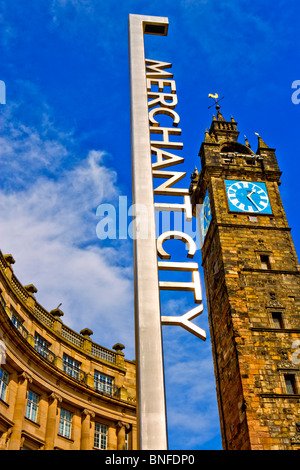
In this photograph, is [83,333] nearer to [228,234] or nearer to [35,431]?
[35,431]

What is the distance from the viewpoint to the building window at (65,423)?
1107 inches

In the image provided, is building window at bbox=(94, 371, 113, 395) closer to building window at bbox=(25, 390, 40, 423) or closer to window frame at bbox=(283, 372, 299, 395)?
building window at bbox=(25, 390, 40, 423)

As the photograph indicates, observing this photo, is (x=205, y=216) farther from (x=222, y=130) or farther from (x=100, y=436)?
(x=100, y=436)

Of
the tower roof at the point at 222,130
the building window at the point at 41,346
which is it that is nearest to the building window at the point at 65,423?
the building window at the point at 41,346

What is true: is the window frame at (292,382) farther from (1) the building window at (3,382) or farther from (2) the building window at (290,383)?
(1) the building window at (3,382)

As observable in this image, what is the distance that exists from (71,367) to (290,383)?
485 inches

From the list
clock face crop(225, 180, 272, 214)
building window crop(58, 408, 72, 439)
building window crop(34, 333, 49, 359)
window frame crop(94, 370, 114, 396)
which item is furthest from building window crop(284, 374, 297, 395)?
building window crop(34, 333, 49, 359)

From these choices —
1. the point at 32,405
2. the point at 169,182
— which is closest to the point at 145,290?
the point at 169,182

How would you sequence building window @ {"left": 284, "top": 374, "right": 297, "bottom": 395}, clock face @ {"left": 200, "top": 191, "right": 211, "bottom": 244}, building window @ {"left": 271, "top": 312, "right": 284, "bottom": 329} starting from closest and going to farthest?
building window @ {"left": 284, "top": 374, "right": 297, "bottom": 395}
building window @ {"left": 271, "top": 312, "right": 284, "bottom": 329}
clock face @ {"left": 200, "top": 191, "right": 211, "bottom": 244}

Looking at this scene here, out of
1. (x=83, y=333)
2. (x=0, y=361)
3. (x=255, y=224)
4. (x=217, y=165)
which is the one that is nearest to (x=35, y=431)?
(x=0, y=361)

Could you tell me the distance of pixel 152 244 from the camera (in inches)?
445

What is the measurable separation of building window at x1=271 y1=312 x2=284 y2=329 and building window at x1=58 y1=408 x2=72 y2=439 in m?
13.2

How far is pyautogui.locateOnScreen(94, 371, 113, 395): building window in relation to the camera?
31.8 meters

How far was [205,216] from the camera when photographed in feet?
139
